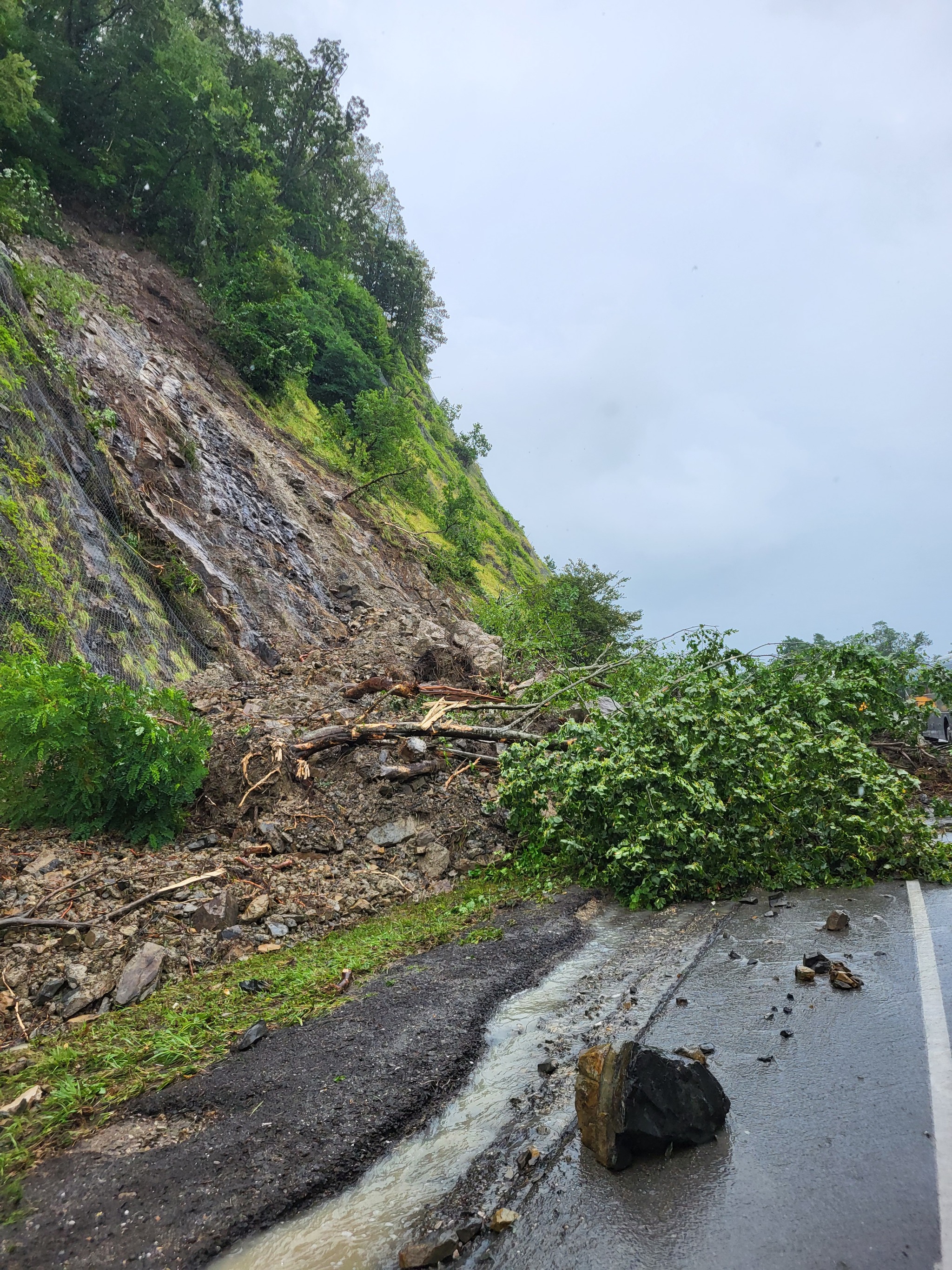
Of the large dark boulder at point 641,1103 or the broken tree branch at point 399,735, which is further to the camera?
the broken tree branch at point 399,735

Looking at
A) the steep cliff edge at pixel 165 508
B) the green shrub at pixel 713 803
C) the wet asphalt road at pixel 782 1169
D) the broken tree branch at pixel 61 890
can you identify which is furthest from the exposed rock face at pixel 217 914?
the steep cliff edge at pixel 165 508

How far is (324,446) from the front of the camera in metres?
20.3

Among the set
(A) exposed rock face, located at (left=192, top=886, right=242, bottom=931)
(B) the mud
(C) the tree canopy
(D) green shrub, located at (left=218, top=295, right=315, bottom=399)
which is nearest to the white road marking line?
(B) the mud

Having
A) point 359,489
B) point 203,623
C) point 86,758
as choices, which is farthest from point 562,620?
point 86,758

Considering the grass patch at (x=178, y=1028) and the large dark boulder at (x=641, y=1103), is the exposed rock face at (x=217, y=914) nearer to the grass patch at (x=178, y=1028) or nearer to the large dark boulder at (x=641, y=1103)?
the grass patch at (x=178, y=1028)

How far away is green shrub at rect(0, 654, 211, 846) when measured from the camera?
201 inches

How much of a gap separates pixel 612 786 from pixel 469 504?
21610 millimetres

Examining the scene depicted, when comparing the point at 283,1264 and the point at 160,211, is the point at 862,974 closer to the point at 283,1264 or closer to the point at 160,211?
the point at 283,1264

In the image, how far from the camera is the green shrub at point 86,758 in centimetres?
510

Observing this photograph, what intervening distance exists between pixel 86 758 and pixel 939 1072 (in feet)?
18.5

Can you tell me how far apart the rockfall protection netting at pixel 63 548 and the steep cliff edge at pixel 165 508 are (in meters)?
0.03

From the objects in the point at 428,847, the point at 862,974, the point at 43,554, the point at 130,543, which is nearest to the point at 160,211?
the point at 130,543

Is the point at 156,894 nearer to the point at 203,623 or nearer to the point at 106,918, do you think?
the point at 106,918

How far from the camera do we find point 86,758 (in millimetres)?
5328
